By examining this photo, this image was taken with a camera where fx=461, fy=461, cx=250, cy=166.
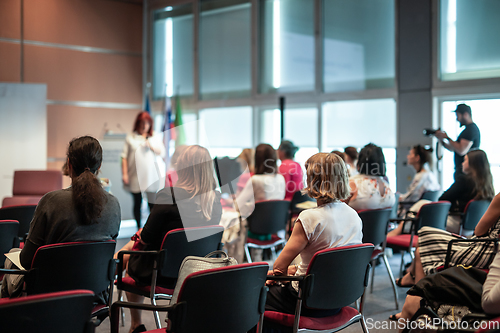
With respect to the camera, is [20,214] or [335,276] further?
[20,214]

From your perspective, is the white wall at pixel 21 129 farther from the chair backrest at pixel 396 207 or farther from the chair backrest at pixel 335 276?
the chair backrest at pixel 335 276

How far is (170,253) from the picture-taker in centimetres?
275

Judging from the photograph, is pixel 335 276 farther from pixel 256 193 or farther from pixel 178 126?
pixel 178 126

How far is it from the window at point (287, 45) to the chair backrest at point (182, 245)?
504cm

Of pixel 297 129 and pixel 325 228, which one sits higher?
pixel 297 129

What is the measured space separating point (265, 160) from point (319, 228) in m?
2.34

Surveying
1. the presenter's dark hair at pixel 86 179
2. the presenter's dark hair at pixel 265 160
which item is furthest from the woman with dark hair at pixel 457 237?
the presenter's dark hair at pixel 86 179

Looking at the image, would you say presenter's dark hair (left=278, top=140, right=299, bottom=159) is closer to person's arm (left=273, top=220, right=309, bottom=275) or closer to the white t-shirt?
the white t-shirt

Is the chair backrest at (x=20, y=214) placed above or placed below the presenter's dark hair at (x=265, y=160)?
below

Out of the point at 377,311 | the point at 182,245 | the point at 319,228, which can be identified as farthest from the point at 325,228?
the point at 377,311

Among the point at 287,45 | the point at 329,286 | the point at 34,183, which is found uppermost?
the point at 287,45

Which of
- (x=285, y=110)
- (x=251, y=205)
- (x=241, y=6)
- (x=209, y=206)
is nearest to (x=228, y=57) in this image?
(x=241, y=6)

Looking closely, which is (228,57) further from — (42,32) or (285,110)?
(42,32)

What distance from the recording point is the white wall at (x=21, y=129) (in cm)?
706
